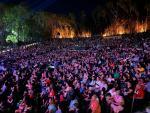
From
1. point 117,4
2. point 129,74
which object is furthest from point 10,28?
point 129,74

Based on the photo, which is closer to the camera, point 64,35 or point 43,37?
point 43,37

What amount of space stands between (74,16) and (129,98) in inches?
3720

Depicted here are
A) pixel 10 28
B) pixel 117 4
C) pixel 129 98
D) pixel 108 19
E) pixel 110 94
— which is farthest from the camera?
pixel 108 19

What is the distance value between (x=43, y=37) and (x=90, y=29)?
66.7ft

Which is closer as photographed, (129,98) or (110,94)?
(110,94)

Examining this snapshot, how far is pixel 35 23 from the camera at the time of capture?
9038 cm

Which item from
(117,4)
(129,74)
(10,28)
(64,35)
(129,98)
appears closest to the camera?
(129,98)

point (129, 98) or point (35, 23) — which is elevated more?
point (35, 23)

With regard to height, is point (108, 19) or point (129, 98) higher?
point (108, 19)

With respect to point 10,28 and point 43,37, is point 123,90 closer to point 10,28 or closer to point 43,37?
point 10,28

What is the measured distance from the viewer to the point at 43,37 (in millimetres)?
91375

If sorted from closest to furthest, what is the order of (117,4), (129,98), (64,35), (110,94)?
(110,94)
(129,98)
(117,4)
(64,35)

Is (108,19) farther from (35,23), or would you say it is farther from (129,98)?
(129,98)

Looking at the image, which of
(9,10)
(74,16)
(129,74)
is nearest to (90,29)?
(74,16)
